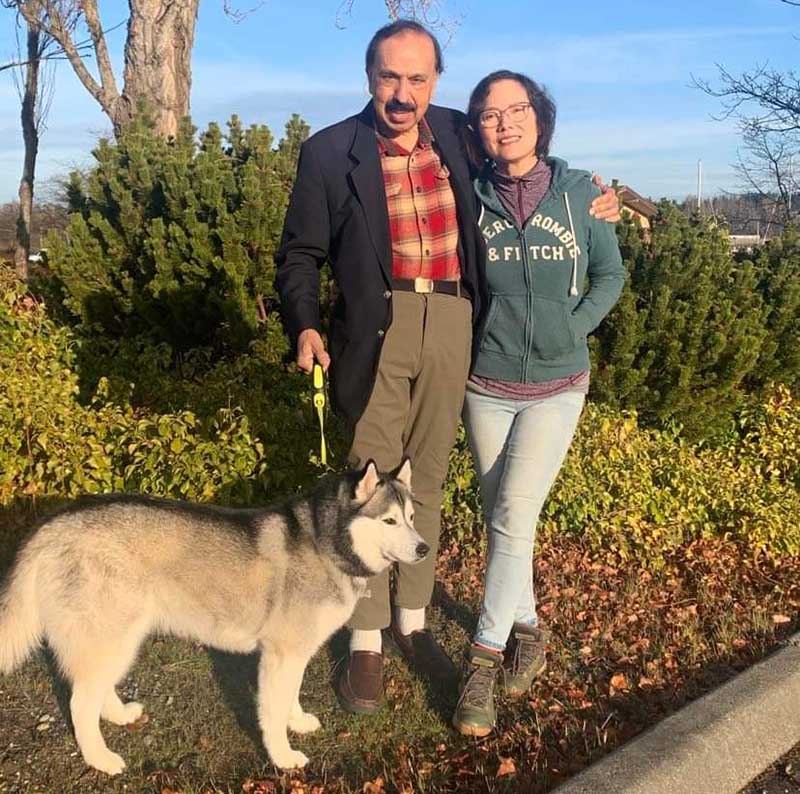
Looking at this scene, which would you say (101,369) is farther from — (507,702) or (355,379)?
(507,702)

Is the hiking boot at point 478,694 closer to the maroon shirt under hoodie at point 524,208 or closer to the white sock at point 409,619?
the white sock at point 409,619

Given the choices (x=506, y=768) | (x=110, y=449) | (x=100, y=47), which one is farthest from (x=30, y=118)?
(x=506, y=768)

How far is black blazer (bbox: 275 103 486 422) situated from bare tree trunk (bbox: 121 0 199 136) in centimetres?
615

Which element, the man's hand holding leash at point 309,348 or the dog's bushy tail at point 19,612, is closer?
the dog's bushy tail at point 19,612

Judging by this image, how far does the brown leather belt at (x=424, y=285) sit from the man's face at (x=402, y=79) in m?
0.61

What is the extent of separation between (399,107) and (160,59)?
6769mm

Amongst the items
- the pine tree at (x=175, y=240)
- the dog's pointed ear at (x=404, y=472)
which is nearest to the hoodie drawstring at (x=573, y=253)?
the dog's pointed ear at (x=404, y=472)

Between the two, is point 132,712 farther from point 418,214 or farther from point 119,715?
point 418,214

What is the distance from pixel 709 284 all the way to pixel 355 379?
4.34m

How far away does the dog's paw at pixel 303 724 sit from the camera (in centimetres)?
351

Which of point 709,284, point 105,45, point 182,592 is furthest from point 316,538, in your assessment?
point 105,45

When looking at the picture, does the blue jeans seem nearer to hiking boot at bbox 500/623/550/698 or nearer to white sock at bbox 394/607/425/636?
hiking boot at bbox 500/623/550/698

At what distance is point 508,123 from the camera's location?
3.34 meters

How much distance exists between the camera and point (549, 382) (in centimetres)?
355
